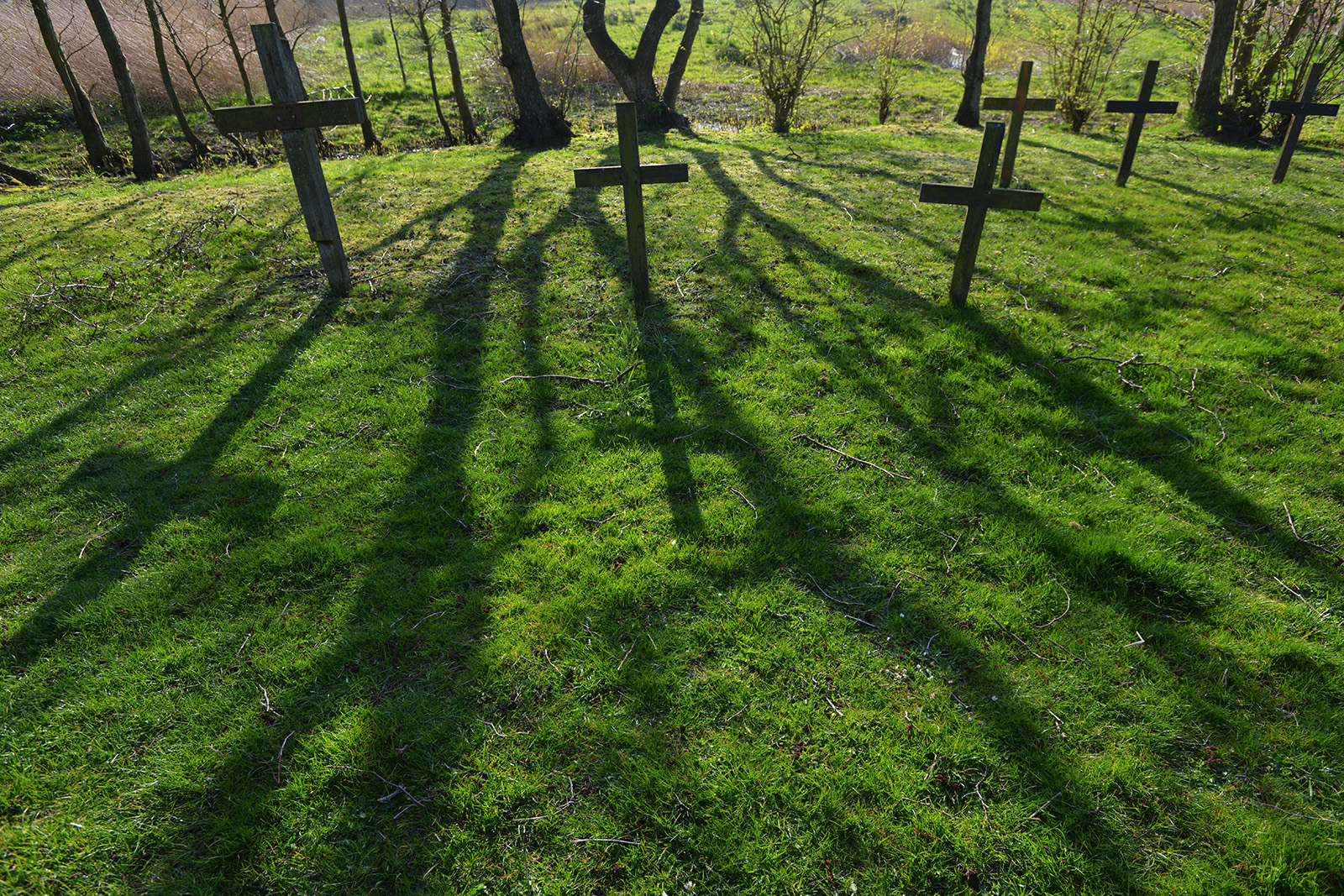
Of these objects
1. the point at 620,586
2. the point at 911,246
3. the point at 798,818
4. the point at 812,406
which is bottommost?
the point at 798,818

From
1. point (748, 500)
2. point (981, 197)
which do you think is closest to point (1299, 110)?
point (981, 197)

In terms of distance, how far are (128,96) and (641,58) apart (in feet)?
32.7

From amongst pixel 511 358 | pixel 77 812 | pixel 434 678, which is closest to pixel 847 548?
pixel 434 678

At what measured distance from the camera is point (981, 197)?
5262 millimetres

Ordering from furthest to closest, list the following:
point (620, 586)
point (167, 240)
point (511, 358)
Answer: point (167, 240) → point (511, 358) → point (620, 586)

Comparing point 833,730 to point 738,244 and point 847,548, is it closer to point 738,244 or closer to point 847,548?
point 847,548

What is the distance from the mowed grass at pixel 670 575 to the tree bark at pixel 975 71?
33.8 feet

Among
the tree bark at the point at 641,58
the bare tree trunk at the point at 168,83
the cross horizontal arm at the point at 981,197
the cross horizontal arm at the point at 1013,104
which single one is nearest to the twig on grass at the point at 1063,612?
the cross horizontal arm at the point at 981,197

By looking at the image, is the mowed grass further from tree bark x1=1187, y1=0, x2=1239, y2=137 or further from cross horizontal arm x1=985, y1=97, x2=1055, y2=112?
tree bark x1=1187, y1=0, x2=1239, y2=137

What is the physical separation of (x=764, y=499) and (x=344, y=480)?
2.74 metres

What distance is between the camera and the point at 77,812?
232cm

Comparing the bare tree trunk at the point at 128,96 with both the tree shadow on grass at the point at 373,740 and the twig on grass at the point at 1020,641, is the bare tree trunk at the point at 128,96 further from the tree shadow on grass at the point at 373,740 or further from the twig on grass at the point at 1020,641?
the twig on grass at the point at 1020,641

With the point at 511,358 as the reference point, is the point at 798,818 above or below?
below

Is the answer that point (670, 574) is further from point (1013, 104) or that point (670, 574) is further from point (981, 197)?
point (1013, 104)
